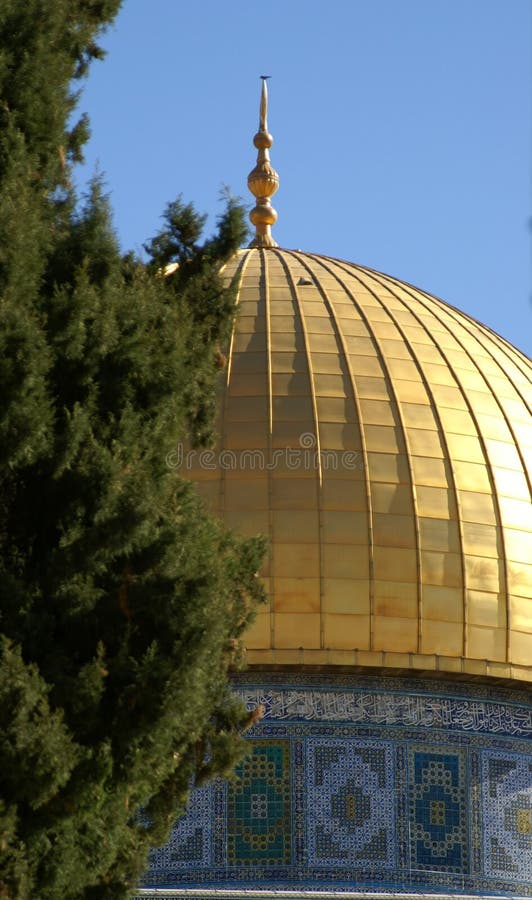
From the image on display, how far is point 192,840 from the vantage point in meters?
16.4

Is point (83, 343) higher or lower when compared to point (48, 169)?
lower

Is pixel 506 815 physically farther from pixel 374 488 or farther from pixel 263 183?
pixel 263 183

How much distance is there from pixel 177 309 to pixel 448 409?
21.5ft

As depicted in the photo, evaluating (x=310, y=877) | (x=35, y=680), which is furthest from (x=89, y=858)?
(x=310, y=877)

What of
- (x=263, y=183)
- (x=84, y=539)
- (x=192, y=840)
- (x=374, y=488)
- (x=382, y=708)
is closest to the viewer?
(x=84, y=539)

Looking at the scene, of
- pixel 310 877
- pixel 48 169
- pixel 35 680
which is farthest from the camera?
pixel 310 877

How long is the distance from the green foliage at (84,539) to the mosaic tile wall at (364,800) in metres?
4.98

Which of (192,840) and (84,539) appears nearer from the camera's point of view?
(84,539)

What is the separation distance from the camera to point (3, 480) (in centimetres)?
1074

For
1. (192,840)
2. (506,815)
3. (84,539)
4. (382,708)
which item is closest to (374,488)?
(382,708)

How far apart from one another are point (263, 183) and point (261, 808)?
676cm

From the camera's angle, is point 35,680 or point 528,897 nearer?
point 35,680

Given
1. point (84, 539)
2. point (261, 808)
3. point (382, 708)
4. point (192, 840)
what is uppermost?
point (382, 708)

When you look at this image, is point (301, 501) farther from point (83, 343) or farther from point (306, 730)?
point (83, 343)
